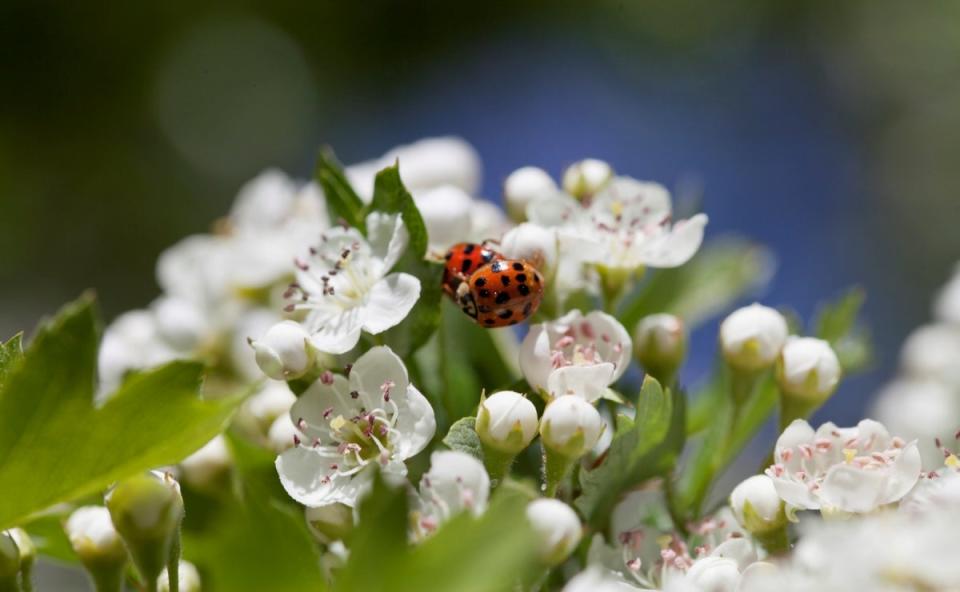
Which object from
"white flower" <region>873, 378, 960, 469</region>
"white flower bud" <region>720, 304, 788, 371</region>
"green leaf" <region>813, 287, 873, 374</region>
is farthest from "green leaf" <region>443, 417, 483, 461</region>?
"white flower" <region>873, 378, 960, 469</region>

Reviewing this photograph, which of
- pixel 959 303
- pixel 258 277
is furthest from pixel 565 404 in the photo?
pixel 959 303

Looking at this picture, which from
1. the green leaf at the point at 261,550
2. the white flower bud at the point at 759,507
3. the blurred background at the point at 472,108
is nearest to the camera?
the green leaf at the point at 261,550

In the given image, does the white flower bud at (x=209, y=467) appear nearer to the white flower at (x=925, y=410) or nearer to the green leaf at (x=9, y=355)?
the green leaf at (x=9, y=355)

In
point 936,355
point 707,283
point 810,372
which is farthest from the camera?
point 936,355

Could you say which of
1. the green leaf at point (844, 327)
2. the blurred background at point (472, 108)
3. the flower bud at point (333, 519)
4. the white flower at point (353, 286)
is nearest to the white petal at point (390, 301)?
the white flower at point (353, 286)

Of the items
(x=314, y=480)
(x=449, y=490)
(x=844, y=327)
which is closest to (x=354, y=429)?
(x=314, y=480)

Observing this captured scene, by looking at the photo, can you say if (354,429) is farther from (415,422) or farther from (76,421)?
(76,421)
